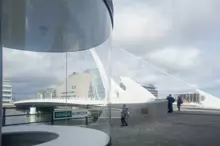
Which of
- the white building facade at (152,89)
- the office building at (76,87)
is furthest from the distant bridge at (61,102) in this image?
the white building facade at (152,89)

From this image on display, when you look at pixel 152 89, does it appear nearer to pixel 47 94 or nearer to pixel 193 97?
pixel 193 97

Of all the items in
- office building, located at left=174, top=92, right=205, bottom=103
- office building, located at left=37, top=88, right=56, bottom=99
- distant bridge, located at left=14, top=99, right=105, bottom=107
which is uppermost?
office building, located at left=37, top=88, right=56, bottom=99

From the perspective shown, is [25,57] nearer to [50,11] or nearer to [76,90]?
[50,11]

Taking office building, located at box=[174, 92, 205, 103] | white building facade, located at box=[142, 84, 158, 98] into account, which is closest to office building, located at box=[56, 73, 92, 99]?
white building facade, located at box=[142, 84, 158, 98]

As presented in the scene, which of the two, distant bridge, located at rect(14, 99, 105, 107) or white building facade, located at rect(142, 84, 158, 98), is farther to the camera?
white building facade, located at rect(142, 84, 158, 98)

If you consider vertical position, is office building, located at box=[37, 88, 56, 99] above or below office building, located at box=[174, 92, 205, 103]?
above

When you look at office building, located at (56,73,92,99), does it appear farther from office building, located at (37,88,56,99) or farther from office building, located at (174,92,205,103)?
office building, located at (174,92,205,103)

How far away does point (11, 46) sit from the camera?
5.71 meters

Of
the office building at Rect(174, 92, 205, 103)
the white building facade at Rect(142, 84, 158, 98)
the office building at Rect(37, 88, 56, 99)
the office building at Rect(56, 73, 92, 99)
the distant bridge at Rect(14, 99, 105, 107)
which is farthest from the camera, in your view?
the office building at Rect(174, 92, 205, 103)

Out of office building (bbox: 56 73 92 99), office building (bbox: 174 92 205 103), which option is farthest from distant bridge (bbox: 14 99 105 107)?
office building (bbox: 174 92 205 103)

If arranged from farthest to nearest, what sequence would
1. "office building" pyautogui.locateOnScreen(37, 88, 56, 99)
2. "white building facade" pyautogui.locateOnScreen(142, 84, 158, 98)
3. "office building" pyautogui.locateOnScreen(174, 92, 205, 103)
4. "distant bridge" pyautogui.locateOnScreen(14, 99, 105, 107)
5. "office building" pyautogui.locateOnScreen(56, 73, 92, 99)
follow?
"office building" pyautogui.locateOnScreen(174, 92, 205, 103) < "white building facade" pyautogui.locateOnScreen(142, 84, 158, 98) < "office building" pyautogui.locateOnScreen(56, 73, 92, 99) < "distant bridge" pyautogui.locateOnScreen(14, 99, 105, 107) < "office building" pyautogui.locateOnScreen(37, 88, 56, 99)

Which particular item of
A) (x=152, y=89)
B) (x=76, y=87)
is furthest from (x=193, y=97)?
(x=76, y=87)

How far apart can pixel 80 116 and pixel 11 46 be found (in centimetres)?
380

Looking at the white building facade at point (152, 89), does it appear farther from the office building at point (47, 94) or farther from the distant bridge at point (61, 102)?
the office building at point (47, 94)
